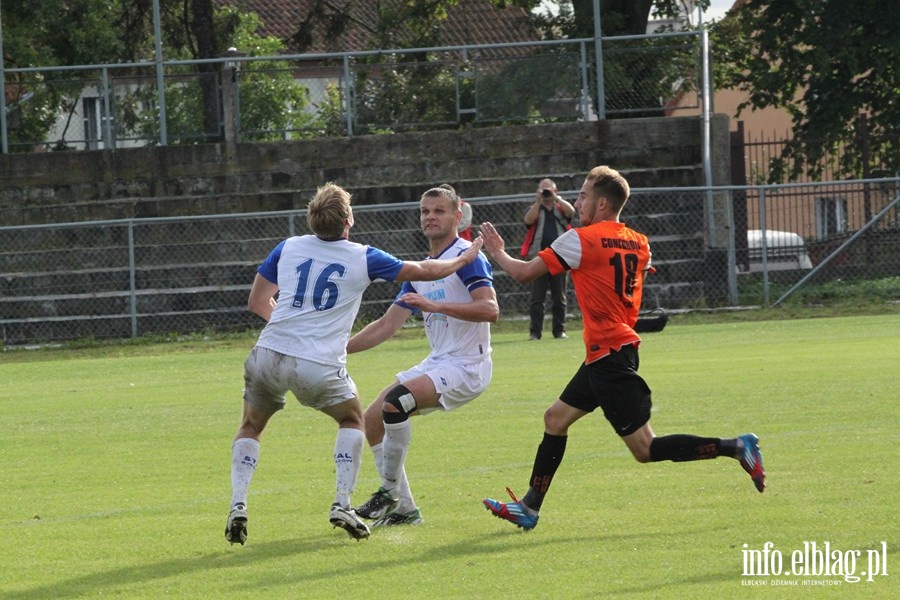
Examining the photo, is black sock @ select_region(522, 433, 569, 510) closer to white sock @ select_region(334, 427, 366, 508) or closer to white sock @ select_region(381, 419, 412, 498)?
white sock @ select_region(381, 419, 412, 498)

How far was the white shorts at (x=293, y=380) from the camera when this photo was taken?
718 centimetres

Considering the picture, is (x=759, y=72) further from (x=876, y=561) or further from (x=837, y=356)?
(x=876, y=561)

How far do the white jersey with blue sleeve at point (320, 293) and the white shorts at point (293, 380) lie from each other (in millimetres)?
43

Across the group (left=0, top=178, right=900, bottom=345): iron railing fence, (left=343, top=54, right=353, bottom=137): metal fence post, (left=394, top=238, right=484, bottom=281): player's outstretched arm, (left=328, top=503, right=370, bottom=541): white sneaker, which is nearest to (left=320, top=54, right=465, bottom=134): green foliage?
(left=343, top=54, right=353, bottom=137): metal fence post

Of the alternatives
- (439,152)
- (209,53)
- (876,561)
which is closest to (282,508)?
(876,561)

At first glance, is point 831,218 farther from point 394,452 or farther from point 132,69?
point 394,452

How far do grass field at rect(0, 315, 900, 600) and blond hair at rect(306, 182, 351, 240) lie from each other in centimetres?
157

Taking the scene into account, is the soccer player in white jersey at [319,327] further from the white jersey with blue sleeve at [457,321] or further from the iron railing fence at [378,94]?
the iron railing fence at [378,94]

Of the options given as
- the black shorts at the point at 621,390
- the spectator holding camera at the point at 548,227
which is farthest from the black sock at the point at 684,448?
the spectator holding camera at the point at 548,227

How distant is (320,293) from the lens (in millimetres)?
7242

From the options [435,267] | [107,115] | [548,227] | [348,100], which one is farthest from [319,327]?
[107,115]

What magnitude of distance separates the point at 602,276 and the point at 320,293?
4.72 feet

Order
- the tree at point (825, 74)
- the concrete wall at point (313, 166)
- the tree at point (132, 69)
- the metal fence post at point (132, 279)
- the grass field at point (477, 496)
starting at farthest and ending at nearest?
the tree at point (825, 74), the tree at point (132, 69), the concrete wall at point (313, 166), the metal fence post at point (132, 279), the grass field at point (477, 496)

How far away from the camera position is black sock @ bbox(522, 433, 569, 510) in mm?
7527
